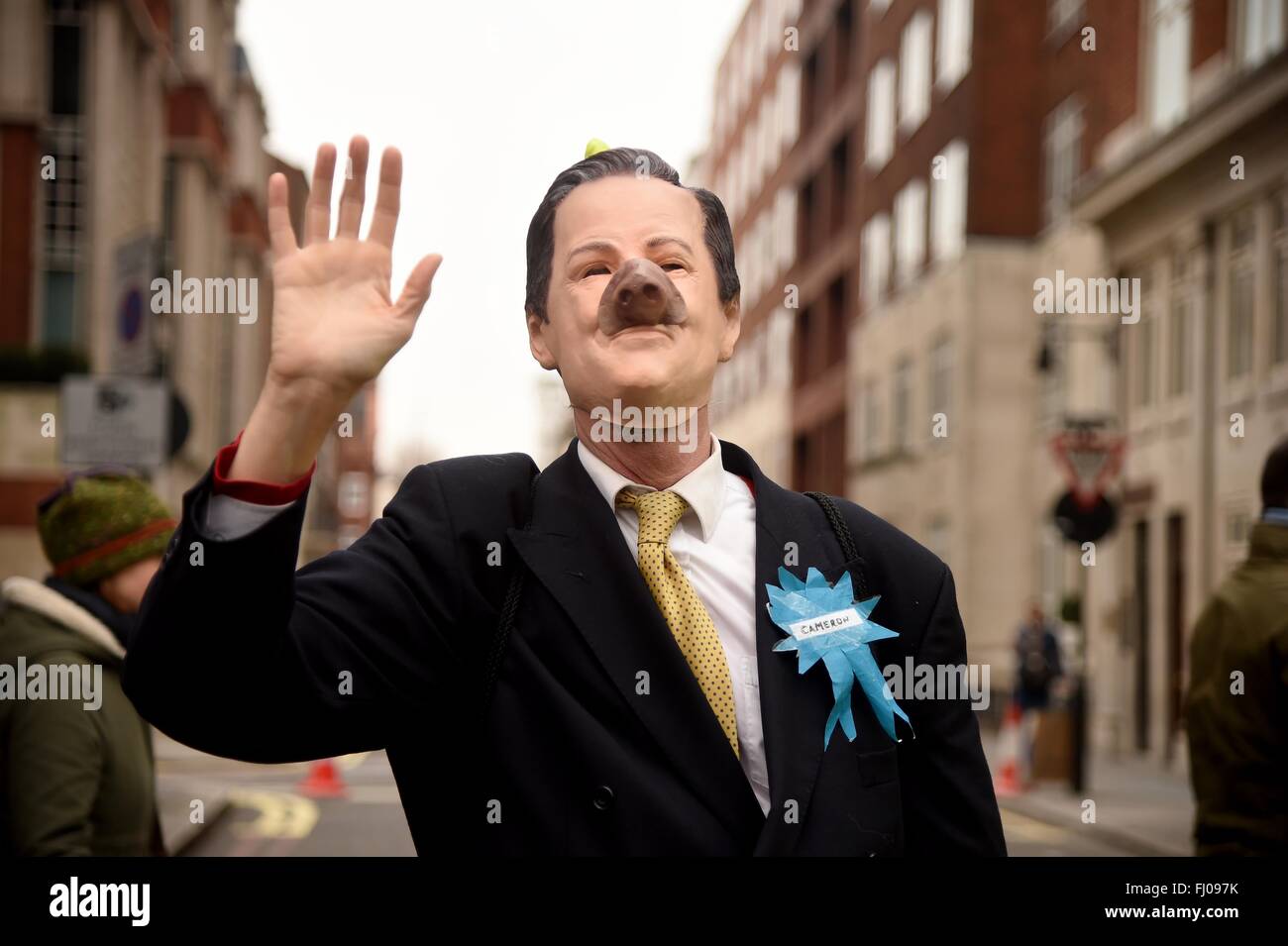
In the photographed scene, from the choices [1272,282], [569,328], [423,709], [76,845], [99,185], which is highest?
[99,185]

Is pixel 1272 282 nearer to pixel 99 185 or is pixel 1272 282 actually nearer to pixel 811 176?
pixel 99 185

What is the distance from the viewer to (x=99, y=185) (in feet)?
69.2

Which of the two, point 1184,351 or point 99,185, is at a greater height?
point 99,185

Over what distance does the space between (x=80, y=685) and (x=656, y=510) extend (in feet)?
6.79

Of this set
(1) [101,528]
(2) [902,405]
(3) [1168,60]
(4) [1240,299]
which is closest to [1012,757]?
(4) [1240,299]

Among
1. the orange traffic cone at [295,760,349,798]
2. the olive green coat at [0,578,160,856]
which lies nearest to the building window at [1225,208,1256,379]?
the orange traffic cone at [295,760,349,798]

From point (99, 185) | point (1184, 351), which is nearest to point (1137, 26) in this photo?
point (1184, 351)

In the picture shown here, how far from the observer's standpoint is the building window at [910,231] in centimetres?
3056

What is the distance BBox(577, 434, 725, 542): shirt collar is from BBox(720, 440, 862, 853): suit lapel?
7 cm

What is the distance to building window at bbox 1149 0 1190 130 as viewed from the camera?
66.9 feet
